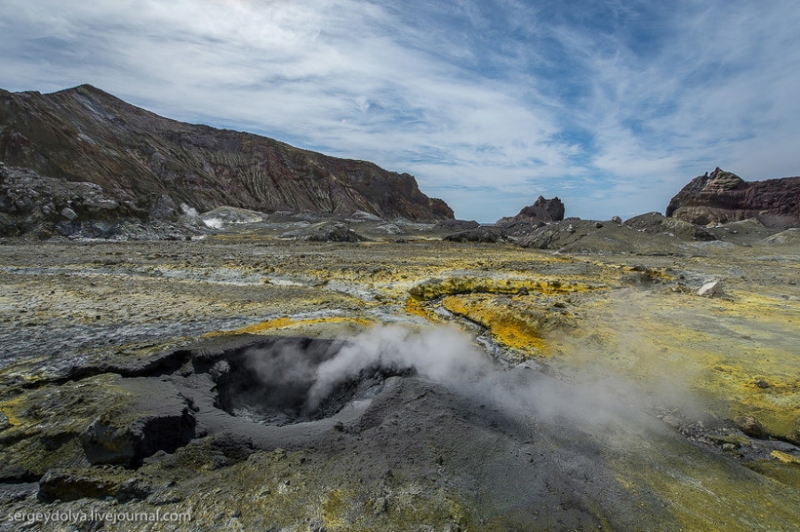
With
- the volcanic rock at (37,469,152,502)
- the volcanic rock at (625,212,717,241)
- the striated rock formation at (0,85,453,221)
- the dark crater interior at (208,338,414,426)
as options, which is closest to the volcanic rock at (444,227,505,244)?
the volcanic rock at (625,212,717,241)

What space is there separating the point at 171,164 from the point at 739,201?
7596cm

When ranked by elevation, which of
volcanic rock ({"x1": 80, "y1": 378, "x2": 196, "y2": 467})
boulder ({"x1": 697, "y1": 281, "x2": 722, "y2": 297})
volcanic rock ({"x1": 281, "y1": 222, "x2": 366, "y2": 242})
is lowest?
volcanic rock ({"x1": 80, "y1": 378, "x2": 196, "y2": 467})

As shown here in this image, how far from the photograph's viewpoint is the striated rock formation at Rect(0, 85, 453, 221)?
3881 cm

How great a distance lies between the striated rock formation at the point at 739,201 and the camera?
150 ft

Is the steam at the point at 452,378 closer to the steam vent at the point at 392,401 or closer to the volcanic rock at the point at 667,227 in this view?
the steam vent at the point at 392,401

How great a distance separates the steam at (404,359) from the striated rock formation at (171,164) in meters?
30.3

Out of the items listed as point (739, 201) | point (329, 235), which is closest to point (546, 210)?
point (739, 201)

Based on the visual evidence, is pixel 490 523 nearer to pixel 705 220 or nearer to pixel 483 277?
pixel 483 277

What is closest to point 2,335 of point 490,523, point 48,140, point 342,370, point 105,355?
point 105,355

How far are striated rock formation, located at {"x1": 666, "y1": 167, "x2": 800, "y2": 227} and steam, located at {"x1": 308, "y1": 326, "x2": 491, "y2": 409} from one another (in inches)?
2174

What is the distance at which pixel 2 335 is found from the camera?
661 centimetres

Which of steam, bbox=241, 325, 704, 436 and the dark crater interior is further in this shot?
the dark crater interior

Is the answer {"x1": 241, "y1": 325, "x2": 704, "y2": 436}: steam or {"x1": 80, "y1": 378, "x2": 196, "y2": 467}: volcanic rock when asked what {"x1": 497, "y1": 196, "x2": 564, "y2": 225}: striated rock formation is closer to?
{"x1": 241, "y1": 325, "x2": 704, "y2": 436}: steam

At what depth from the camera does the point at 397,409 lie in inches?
179
